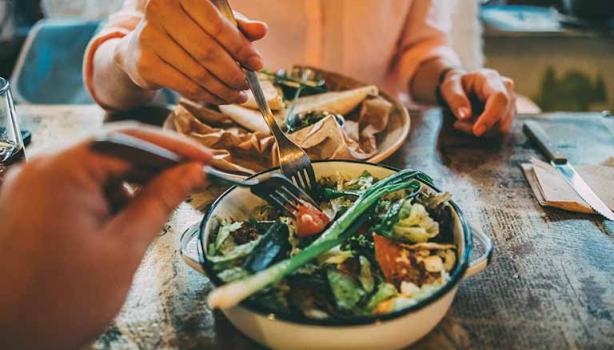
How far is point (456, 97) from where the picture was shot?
1445 mm

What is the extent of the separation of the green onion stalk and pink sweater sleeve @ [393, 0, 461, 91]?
1.00 m

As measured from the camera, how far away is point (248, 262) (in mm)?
751

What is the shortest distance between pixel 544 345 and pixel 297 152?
527mm

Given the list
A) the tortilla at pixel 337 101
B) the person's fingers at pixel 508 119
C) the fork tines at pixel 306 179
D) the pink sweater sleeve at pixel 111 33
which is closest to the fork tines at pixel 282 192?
the fork tines at pixel 306 179

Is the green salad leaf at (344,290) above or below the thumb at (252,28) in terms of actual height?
below

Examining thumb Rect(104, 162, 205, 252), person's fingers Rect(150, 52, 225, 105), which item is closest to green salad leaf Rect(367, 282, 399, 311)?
thumb Rect(104, 162, 205, 252)

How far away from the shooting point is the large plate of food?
3.81 feet

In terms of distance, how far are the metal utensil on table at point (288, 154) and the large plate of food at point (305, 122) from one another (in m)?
0.07

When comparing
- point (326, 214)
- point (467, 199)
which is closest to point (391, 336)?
point (326, 214)

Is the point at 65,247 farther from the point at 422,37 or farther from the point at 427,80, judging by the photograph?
the point at 422,37

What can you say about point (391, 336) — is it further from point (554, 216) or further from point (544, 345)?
point (554, 216)

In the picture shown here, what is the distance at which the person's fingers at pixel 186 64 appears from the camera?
3.37 feet

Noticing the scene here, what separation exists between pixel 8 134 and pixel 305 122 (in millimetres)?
657

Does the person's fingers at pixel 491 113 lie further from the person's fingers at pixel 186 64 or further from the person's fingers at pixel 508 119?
the person's fingers at pixel 186 64
